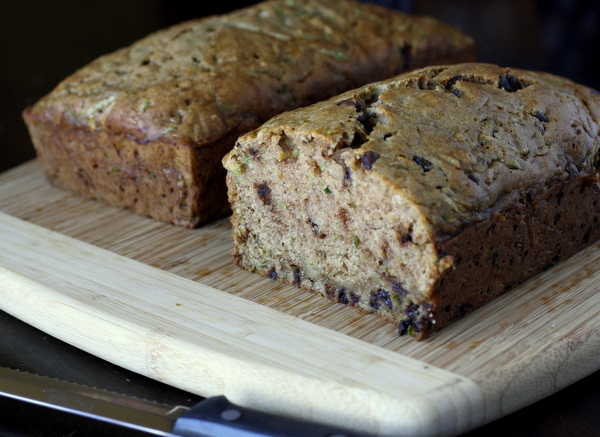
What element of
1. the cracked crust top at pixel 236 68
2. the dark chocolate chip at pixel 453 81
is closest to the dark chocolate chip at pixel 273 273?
the cracked crust top at pixel 236 68

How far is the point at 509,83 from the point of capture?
3.28m

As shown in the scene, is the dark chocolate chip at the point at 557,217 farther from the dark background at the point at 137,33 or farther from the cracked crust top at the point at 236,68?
the dark background at the point at 137,33

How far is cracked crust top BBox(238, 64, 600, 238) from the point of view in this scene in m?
2.63

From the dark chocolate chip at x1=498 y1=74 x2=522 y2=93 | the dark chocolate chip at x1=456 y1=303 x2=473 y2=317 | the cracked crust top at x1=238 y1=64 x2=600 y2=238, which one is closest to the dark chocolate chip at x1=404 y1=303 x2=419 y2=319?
the dark chocolate chip at x1=456 y1=303 x2=473 y2=317

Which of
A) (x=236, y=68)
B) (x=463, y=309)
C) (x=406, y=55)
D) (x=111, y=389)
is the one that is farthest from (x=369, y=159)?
(x=406, y=55)

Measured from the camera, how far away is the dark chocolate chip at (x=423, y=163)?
2.65m

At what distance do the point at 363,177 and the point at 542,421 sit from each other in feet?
3.38

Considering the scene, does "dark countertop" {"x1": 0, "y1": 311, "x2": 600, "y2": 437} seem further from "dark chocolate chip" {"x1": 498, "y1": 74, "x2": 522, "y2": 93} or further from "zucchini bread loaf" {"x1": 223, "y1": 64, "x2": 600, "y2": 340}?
"dark chocolate chip" {"x1": 498, "y1": 74, "x2": 522, "y2": 93}

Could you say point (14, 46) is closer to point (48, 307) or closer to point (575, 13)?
point (48, 307)

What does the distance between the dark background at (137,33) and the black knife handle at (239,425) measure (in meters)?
3.63

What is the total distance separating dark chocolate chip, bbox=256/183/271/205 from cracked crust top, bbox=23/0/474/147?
56 cm

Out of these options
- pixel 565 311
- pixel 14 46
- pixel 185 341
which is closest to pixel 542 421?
pixel 565 311

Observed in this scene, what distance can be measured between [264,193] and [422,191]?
2.46 ft

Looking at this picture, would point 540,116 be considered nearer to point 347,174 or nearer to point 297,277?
point 347,174
